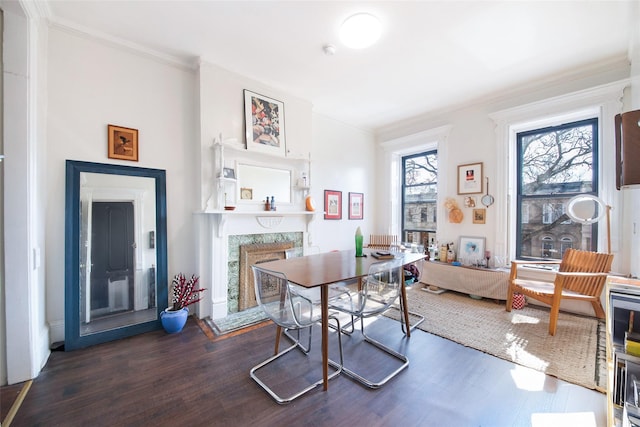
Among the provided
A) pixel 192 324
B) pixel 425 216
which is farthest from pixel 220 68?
pixel 425 216

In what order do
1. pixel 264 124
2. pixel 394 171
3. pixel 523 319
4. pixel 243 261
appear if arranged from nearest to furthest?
1. pixel 523 319
2. pixel 243 261
3. pixel 264 124
4. pixel 394 171

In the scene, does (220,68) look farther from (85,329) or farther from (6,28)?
(85,329)

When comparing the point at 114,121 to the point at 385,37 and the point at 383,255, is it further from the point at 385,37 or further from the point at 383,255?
the point at 383,255

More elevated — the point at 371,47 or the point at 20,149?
the point at 371,47

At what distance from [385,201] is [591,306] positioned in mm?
3087

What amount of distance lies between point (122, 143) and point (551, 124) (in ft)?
16.8

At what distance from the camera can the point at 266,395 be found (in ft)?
5.73

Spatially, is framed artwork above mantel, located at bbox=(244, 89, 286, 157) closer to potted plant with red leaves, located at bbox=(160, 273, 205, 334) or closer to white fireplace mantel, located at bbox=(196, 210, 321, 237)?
white fireplace mantel, located at bbox=(196, 210, 321, 237)

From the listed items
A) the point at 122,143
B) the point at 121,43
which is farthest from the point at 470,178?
the point at 121,43

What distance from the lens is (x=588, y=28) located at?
237 centimetres

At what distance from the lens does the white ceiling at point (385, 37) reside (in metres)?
2.14

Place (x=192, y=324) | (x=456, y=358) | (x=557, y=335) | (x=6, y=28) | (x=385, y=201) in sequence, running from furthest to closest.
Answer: (x=385, y=201) < (x=192, y=324) < (x=557, y=335) < (x=456, y=358) < (x=6, y=28)

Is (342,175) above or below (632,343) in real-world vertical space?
above

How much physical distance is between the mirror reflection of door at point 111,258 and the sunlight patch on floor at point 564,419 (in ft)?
11.2
